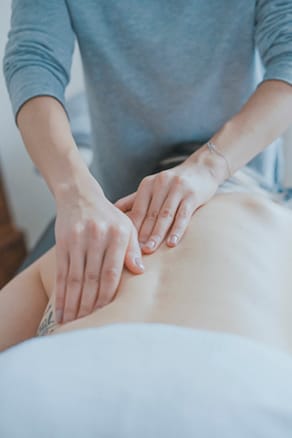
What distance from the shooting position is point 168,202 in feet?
3.14

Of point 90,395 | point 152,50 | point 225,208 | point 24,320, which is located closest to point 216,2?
point 152,50

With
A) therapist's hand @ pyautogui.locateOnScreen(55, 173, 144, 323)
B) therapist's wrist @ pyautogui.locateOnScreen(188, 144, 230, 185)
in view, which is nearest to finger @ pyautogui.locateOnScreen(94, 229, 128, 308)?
therapist's hand @ pyautogui.locateOnScreen(55, 173, 144, 323)

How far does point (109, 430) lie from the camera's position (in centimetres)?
51

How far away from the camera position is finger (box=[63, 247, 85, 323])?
84 centimetres

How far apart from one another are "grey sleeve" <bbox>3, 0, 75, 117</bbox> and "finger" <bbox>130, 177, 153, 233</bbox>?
309 mm

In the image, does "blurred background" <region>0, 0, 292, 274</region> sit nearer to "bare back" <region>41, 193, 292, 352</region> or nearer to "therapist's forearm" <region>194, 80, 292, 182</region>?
"therapist's forearm" <region>194, 80, 292, 182</region>

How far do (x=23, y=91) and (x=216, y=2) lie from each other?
460mm

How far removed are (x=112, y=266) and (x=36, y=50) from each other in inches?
22.3

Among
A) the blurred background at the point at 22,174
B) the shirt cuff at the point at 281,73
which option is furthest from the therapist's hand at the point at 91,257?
the blurred background at the point at 22,174

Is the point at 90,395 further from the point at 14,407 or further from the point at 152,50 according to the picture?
the point at 152,50

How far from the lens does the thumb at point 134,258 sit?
85cm

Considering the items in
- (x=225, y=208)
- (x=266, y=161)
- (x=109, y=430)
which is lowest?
(x=266, y=161)

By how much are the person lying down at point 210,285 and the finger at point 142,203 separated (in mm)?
88

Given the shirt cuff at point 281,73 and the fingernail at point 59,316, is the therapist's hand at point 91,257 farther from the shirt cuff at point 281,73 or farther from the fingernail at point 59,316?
the shirt cuff at point 281,73
